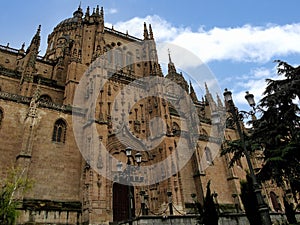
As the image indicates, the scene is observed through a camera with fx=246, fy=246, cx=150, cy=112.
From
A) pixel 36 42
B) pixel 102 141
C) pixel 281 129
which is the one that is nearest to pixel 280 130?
pixel 281 129

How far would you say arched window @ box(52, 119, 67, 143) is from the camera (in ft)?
66.8

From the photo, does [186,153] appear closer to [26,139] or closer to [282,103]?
[282,103]

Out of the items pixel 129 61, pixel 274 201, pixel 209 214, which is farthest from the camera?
pixel 129 61

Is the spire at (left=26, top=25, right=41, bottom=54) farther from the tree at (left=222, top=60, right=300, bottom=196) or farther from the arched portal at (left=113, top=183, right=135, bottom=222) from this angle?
the tree at (left=222, top=60, right=300, bottom=196)

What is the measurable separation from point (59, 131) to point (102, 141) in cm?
395

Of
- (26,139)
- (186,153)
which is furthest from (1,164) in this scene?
(186,153)

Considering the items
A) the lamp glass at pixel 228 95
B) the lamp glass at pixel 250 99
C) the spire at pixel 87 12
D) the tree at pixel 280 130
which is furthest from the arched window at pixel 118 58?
the lamp glass at pixel 250 99

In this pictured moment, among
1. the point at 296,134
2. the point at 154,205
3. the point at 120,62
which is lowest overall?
the point at 154,205

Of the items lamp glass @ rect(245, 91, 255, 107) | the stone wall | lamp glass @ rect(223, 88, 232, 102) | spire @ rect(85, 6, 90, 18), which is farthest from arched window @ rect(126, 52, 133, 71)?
lamp glass @ rect(245, 91, 255, 107)

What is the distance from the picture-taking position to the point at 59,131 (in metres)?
20.8

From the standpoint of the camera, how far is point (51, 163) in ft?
61.7

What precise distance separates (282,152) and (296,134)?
4.65 feet

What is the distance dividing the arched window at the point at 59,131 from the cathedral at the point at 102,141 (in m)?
0.08

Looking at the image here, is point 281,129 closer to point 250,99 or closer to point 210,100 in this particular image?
point 250,99
